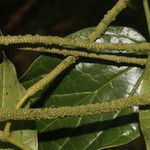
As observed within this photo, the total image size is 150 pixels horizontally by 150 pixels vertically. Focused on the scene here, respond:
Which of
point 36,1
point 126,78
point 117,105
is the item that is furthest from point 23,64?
point 117,105

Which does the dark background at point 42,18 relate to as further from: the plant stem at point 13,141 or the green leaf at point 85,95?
the plant stem at point 13,141

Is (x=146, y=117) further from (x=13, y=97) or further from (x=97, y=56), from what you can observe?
(x=13, y=97)

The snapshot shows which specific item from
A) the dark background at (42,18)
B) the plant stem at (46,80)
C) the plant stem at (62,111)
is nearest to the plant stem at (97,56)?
the plant stem at (46,80)

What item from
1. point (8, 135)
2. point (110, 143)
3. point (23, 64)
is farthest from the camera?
point (23, 64)

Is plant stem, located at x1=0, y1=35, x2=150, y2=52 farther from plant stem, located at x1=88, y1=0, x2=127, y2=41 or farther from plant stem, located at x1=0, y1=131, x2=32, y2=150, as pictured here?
plant stem, located at x1=0, y1=131, x2=32, y2=150

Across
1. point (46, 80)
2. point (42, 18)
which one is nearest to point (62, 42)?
point (46, 80)

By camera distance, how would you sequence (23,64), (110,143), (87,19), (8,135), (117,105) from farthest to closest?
(23,64) < (87,19) < (110,143) < (8,135) < (117,105)

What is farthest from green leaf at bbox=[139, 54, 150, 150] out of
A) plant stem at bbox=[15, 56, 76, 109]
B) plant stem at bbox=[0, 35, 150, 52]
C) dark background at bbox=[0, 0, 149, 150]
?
dark background at bbox=[0, 0, 149, 150]

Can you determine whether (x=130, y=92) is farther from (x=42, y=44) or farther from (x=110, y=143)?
(x=42, y=44)

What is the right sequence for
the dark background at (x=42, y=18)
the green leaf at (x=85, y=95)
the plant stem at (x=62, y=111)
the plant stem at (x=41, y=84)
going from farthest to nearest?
the dark background at (x=42, y=18) → the green leaf at (x=85, y=95) → the plant stem at (x=41, y=84) → the plant stem at (x=62, y=111)
